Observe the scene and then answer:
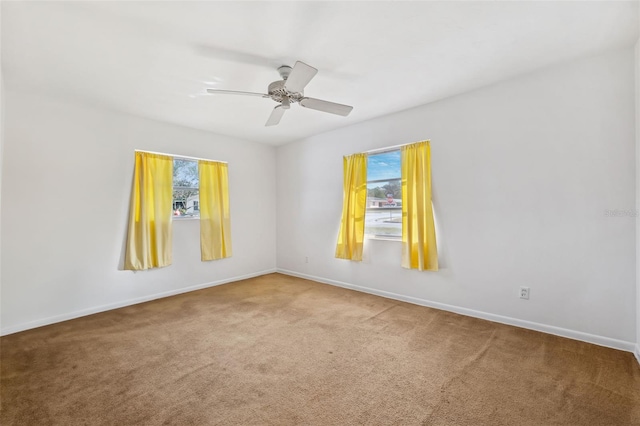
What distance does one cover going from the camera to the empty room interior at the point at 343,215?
190cm

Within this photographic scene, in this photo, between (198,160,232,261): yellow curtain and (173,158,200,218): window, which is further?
(198,160,232,261): yellow curtain

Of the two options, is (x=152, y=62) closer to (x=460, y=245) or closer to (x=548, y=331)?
(x=460, y=245)

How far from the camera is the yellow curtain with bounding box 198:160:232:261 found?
4.53 metres

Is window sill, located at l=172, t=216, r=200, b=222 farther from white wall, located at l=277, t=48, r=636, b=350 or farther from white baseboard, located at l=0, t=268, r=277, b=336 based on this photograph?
white wall, located at l=277, t=48, r=636, b=350

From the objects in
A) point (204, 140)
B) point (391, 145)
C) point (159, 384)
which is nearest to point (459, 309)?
point (391, 145)

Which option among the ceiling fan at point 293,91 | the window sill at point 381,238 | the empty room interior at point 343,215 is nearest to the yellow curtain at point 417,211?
the empty room interior at point 343,215

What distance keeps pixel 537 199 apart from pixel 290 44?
2738 millimetres

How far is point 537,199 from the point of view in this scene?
9.14ft

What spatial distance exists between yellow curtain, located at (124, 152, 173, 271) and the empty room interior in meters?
0.03

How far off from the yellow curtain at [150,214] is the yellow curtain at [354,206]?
2.60 metres

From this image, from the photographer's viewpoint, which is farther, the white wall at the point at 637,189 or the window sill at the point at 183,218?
the window sill at the point at 183,218

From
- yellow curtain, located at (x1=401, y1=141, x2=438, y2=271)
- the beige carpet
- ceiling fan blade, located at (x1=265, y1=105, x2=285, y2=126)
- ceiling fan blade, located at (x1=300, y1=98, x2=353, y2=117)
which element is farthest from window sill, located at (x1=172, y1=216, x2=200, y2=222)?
yellow curtain, located at (x1=401, y1=141, x2=438, y2=271)

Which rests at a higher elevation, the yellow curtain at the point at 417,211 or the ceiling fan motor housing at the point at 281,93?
the ceiling fan motor housing at the point at 281,93

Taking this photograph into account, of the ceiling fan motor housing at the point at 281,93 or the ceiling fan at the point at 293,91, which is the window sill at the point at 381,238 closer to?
the ceiling fan at the point at 293,91
